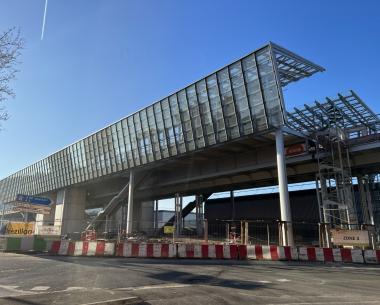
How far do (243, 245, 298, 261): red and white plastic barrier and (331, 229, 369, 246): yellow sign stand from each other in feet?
10.2

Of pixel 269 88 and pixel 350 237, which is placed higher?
pixel 269 88

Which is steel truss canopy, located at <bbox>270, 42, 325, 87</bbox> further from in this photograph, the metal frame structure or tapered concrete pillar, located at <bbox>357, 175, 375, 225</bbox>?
tapered concrete pillar, located at <bbox>357, 175, 375, 225</bbox>

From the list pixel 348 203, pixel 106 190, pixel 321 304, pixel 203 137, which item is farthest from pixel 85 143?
pixel 321 304

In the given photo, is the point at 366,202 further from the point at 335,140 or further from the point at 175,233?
the point at 175,233

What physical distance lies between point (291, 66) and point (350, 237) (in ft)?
46.9

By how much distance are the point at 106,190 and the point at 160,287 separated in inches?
2023

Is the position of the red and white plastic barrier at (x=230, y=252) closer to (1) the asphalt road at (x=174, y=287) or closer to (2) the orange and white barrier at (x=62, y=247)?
(2) the orange and white barrier at (x=62, y=247)

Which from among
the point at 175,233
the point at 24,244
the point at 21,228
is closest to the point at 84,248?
the point at 24,244

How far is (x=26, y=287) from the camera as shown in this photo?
9.92 metres

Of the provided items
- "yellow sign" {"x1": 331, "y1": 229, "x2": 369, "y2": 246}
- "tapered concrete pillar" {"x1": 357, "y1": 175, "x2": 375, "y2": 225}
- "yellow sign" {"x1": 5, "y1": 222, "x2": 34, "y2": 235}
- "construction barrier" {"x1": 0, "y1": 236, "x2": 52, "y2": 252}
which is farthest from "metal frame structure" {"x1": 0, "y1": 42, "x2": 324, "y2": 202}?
"construction barrier" {"x1": 0, "y1": 236, "x2": 52, "y2": 252}

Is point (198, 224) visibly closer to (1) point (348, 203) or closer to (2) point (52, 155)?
(1) point (348, 203)

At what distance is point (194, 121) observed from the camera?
34.5 meters

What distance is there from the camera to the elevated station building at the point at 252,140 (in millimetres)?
28109

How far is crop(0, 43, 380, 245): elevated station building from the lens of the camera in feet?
92.2
